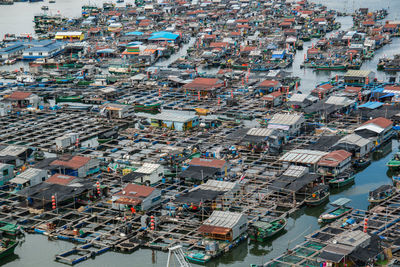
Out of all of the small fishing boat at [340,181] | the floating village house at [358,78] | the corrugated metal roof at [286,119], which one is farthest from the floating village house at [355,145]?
the floating village house at [358,78]

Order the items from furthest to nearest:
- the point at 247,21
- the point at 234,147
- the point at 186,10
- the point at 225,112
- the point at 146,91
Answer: the point at 186,10
the point at 247,21
the point at 146,91
the point at 225,112
the point at 234,147

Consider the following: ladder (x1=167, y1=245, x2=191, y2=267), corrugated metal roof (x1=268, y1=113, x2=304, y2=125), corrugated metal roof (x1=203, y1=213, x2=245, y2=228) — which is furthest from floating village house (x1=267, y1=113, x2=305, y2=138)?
ladder (x1=167, y1=245, x2=191, y2=267)

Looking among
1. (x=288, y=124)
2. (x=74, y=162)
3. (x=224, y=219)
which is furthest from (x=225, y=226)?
(x=288, y=124)

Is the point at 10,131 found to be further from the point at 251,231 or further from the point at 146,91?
the point at 251,231

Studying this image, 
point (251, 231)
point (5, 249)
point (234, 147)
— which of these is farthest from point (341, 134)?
point (5, 249)

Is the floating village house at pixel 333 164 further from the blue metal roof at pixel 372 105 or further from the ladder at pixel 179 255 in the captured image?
the ladder at pixel 179 255

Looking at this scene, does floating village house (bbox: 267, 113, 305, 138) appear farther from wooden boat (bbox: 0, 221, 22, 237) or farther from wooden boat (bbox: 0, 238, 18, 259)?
wooden boat (bbox: 0, 238, 18, 259)
